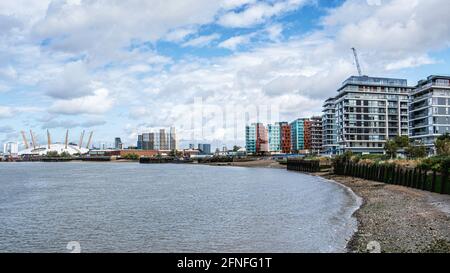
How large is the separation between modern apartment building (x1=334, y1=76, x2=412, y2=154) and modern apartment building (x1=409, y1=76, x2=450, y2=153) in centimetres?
2650

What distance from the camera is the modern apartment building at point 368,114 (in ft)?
534

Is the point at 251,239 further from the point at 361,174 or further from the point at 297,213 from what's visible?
the point at 361,174

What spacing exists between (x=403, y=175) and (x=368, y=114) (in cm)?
10955

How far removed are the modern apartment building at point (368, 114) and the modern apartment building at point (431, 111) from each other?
2650 centimetres

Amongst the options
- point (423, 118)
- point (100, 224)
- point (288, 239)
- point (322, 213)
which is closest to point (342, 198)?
point (322, 213)

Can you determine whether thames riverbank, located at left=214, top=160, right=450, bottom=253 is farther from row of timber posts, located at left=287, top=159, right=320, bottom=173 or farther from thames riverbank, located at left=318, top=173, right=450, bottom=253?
row of timber posts, located at left=287, top=159, right=320, bottom=173

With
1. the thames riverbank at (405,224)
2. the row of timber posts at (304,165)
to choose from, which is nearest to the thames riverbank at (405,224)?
the thames riverbank at (405,224)

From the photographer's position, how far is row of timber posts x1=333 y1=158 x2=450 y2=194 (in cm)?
4809

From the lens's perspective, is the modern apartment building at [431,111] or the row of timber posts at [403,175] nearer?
the row of timber posts at [403,175]

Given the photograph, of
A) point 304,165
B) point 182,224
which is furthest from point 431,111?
point 182,224

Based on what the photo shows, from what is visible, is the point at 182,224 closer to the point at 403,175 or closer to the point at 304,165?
the point at 403,175

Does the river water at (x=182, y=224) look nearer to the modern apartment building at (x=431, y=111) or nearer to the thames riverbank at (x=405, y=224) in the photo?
the thames riverbank at (x=405, y=224)
